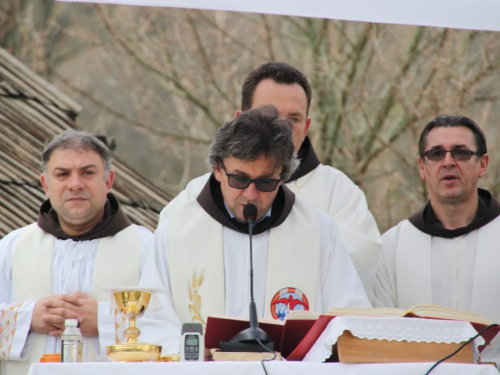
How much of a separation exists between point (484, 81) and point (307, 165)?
543 cm

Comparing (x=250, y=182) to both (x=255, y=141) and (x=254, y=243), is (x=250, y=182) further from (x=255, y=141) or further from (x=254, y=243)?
(x=254, y=243)

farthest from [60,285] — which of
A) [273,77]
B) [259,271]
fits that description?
[273,77]

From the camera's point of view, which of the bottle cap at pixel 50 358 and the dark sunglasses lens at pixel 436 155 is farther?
the dark sunglasses lens at pixel 436 155

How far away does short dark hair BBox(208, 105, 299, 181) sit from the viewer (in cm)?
485

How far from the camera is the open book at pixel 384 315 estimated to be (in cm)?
384

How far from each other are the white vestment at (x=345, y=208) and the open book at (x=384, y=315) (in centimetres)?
183

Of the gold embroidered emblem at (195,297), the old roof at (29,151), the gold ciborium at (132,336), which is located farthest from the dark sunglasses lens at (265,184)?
the old roof at (29,151)

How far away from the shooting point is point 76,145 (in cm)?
596

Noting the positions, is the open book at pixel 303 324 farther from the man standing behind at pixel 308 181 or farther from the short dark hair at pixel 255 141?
the man standing behind at pixel 308 181

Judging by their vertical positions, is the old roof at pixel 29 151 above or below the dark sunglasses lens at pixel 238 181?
above

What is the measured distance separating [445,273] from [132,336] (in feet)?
9.10

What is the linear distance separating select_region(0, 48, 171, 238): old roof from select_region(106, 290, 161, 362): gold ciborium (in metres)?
3.41

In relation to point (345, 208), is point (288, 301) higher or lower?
lower

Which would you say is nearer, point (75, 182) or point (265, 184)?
point (265, 184)
